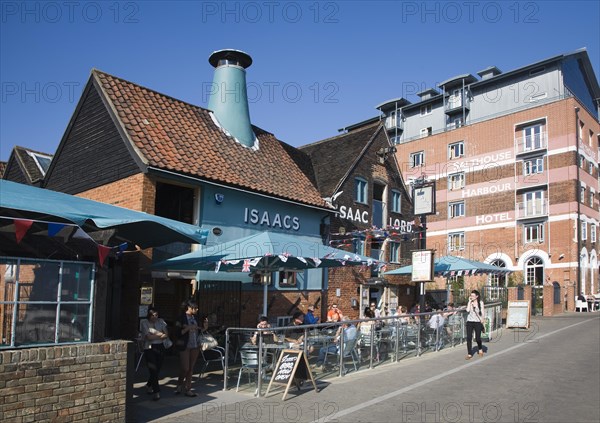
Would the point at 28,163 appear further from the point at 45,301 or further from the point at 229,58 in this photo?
the point at 45,301

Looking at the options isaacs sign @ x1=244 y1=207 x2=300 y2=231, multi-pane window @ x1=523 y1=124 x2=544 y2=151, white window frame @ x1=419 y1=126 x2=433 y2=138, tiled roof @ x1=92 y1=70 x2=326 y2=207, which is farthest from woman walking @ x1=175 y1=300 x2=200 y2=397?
white window frame @ x1=419 y1=126 x2=433 y2=138

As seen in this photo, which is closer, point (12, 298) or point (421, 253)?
point (12, 298)

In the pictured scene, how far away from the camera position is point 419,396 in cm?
866

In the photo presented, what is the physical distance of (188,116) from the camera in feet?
52.6

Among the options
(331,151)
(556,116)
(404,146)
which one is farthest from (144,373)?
(404,146)

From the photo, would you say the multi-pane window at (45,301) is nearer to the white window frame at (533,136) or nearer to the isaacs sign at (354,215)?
the isaacs sign at (354,215)

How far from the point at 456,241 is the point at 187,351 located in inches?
1535

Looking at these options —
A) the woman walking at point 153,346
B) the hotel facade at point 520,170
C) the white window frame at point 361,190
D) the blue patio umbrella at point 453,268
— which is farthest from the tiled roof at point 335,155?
the hotel facade at point 520,170

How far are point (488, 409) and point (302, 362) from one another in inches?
120

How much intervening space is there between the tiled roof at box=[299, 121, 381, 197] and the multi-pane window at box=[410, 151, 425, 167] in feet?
A: 84.0

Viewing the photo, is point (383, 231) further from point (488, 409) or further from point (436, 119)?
point (436, 119)

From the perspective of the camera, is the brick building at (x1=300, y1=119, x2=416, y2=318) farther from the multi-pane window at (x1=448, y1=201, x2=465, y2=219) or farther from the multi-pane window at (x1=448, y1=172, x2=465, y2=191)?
the multi-pane window at (x1=448, y1=172, x2=465, y2=191)

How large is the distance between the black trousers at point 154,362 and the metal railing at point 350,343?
1141 millimetres

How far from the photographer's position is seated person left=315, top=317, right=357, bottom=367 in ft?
33.5
